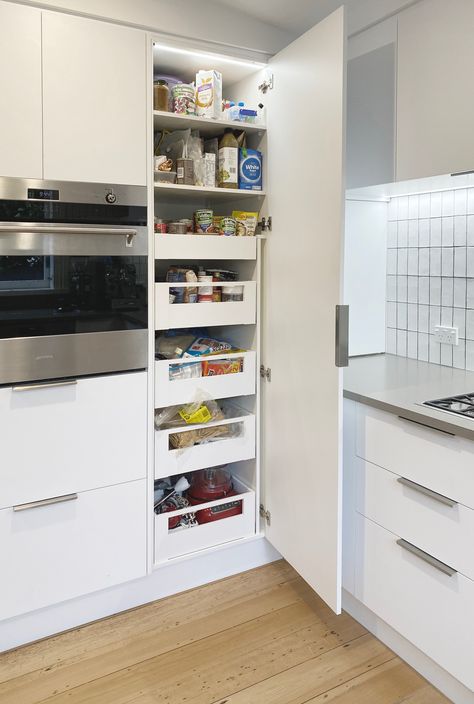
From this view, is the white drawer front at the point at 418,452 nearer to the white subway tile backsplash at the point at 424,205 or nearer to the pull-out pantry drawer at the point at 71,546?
the pull-out pantry drawer at the point at 71,546

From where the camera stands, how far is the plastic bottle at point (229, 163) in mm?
1976

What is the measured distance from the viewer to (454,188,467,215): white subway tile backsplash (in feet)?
6.55

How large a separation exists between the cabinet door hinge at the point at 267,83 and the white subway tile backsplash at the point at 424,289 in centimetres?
95

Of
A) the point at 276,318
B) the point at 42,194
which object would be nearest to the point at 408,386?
the point at 276,318

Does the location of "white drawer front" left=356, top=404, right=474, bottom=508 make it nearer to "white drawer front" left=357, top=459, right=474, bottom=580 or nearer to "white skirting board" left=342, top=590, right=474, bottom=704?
"white drawer front" left=357, top=459, right=474, bottom=580

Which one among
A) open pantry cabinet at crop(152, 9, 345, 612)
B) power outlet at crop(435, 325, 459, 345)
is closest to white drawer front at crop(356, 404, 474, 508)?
open pantry cabinet at crop(152, 9, 345, 612)

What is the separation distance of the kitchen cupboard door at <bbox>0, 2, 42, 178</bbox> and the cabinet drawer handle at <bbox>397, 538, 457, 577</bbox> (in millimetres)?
1554

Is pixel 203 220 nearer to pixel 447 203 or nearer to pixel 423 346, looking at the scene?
pixel 447 203

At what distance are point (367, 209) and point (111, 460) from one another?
1.45 meters

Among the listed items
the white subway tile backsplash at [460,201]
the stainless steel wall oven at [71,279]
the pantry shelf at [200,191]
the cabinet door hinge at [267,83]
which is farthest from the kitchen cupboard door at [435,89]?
the stainless steel wall oven at [71,279]

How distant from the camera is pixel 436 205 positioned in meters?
2.12

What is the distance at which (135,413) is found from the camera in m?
1.84

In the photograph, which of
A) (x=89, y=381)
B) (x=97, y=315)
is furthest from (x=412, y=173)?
(x=89, y=381)

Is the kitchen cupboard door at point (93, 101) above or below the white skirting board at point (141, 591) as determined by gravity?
above
